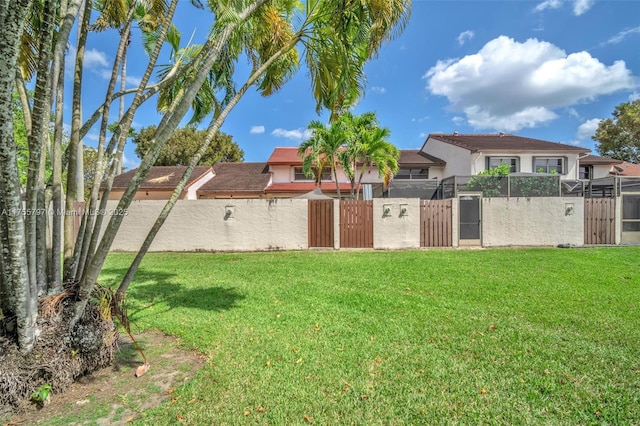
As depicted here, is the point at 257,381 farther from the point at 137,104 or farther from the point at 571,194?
the point at 571,194

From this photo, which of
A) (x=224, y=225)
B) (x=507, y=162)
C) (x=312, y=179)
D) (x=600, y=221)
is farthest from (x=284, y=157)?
(x=600, y=221)

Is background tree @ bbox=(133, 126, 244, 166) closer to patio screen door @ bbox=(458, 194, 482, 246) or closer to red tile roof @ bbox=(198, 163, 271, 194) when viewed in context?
red tile roof @ bbox=(198, 163, 271, 194)

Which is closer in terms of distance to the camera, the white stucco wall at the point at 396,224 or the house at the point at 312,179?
the white stucco wall at the point at 396,224

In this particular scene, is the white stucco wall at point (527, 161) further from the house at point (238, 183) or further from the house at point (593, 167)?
the house at point (238, 183)

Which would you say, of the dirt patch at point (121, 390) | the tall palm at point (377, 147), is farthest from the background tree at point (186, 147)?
the dirt patch at point (121, 390)

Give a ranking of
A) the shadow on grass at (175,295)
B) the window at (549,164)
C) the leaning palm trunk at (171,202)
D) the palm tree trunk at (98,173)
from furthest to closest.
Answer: the window at (549,164) → the shadow on grass at (175,295) → the leaning palm trunk at (171,202) → the palm tree trunk at (98,173)

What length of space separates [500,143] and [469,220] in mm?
12553

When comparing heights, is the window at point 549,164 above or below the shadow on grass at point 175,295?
above

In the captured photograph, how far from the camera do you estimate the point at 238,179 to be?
2258 centimetres

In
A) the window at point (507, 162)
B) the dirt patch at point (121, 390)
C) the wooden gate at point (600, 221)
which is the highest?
the window at point (507, 162)

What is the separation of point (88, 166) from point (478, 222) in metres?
29.3

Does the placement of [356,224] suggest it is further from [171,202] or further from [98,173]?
[98,173]

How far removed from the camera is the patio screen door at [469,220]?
41.4 ft

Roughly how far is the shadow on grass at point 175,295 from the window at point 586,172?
2662 cm
